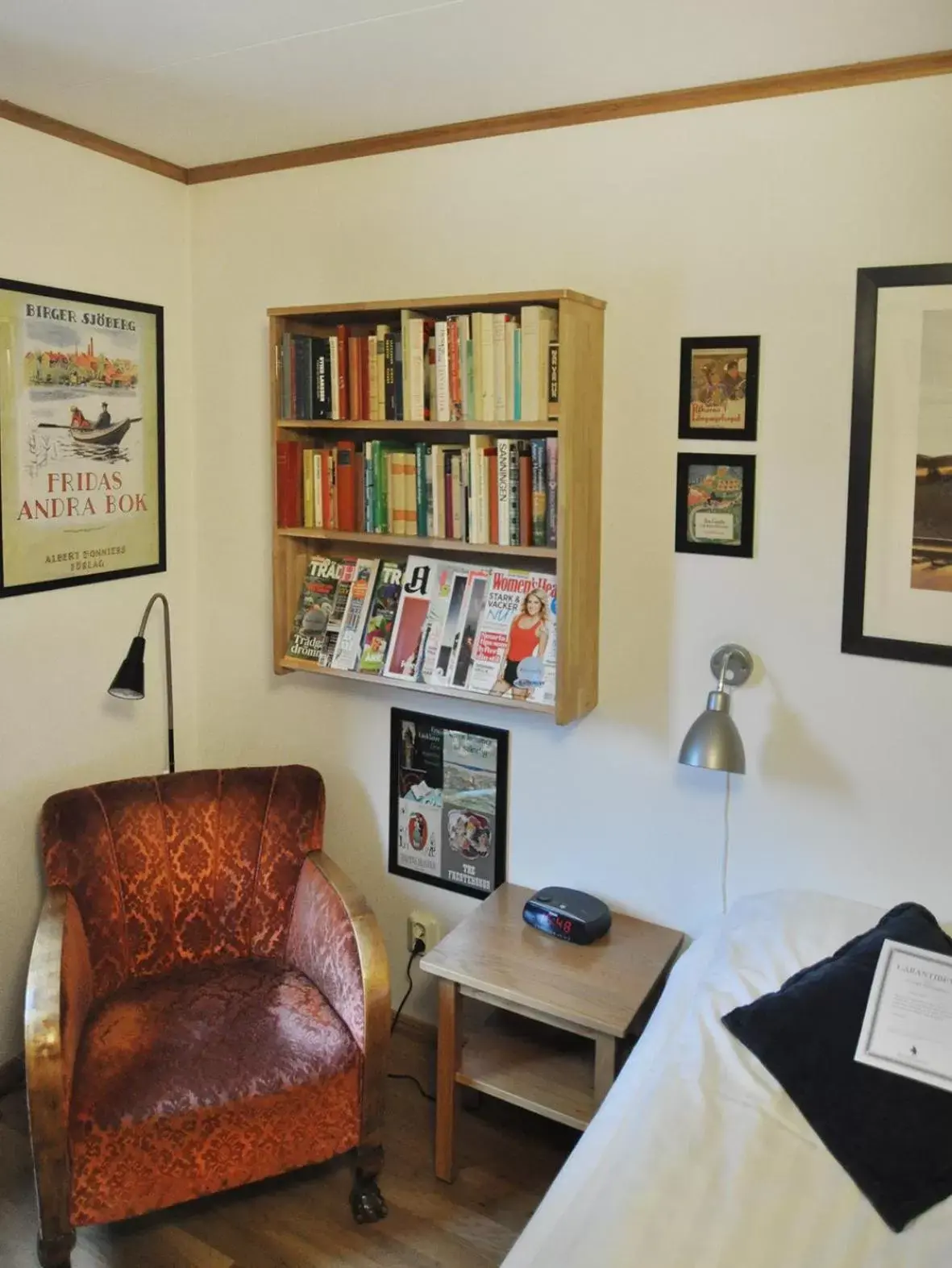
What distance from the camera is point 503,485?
2176 millimetres

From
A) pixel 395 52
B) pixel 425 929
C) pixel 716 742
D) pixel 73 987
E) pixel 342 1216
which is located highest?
pixel 395 52

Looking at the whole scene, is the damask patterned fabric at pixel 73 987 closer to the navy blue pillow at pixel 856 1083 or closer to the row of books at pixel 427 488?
the row of books at pixel 427 488

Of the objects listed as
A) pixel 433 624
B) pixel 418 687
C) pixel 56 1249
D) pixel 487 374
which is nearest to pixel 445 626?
pixel 433 624

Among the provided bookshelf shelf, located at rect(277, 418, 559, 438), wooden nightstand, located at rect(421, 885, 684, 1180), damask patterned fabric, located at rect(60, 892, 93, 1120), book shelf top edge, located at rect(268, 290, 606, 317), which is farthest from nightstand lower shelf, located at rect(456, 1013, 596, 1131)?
book shelf top edge, located at rect(268, 290, 606, 317)

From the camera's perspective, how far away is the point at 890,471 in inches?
77.3

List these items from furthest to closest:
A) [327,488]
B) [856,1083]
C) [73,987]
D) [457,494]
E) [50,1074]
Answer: [327,488]
[457,494]
[73,987]
[50,1074]
[856,1083]

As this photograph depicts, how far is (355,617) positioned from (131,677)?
1.78 ft

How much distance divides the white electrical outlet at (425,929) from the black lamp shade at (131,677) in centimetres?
91

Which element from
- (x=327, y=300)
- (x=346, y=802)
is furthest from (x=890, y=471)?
(x=346, y=802)

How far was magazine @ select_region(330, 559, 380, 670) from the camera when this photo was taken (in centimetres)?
246

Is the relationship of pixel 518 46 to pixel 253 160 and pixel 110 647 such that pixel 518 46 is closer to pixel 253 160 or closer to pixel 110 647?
pixel 253 160

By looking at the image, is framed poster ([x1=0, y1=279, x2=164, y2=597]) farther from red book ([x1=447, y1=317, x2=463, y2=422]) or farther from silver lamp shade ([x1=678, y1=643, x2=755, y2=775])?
silver lamp shade ([x1=678, y1=643, x2=755, y2=775])

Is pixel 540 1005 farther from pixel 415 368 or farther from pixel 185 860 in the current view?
pixel 415 368

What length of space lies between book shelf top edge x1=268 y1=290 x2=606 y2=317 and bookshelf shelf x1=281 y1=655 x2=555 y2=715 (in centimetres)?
83
